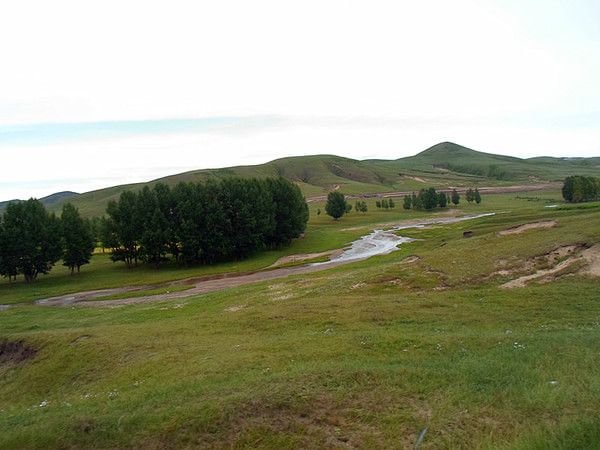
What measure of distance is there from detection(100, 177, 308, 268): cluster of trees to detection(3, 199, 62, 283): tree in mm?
11432

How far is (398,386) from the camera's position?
16453mm

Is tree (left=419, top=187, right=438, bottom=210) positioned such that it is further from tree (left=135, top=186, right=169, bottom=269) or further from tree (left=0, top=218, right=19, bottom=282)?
tree (left=0, top=218, right=19, bottom=282)

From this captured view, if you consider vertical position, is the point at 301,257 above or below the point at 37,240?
below

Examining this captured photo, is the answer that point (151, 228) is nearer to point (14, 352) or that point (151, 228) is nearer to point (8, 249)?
point (8, 249)

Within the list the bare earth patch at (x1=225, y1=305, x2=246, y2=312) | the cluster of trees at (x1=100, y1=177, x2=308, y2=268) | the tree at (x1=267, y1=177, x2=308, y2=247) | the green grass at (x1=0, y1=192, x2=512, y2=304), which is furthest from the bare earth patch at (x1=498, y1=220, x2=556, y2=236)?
the tree at (x1=267, y1=177, x2=308, y2=247)

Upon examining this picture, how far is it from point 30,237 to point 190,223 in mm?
27361

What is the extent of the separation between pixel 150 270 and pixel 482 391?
261 ft

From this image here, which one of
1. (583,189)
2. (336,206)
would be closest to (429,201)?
(336,206)

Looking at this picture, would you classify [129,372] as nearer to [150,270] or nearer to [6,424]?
Answer: [6,424]

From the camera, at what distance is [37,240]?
81.3 metres

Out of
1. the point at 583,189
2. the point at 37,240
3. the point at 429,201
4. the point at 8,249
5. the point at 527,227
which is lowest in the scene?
the point at 583,189

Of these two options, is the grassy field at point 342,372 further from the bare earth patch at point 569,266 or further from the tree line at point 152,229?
the tree line at point 152,229

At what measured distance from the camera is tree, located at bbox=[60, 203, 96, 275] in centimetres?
8600

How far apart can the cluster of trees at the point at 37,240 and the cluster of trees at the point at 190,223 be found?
21.5ft
